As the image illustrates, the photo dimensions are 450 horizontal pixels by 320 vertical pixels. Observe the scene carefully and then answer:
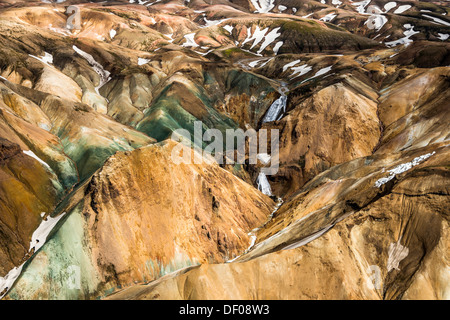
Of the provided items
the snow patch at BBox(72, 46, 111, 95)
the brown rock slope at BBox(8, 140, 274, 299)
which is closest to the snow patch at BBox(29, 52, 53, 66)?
the snow patch at BBox(72, 46, 111, 95)

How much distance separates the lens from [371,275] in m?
25.3

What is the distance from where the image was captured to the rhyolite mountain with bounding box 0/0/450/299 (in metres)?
25.9

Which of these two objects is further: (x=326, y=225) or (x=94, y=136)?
(x=94, y=136)

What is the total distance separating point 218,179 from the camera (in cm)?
4584

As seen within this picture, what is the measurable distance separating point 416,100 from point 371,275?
1908 inches

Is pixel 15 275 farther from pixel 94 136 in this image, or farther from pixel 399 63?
pixel 399 63

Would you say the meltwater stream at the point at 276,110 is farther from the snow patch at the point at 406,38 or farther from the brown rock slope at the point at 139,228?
the snow patch at the point at 406,38

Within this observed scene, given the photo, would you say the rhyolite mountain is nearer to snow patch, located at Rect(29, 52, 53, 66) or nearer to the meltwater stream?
the meltwater stream

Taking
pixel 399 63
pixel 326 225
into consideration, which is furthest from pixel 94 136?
pixel 399 63

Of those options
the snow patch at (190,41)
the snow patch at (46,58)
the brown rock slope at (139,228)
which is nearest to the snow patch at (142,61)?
the snow patch at (46,58)

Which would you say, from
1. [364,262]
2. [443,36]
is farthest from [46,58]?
[443,36]

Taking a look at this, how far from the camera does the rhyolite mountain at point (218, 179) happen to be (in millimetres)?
25891
